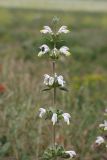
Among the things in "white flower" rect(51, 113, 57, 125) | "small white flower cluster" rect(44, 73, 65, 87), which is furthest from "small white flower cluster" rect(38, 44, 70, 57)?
"white flower" rect(51, 113, 57, 125)

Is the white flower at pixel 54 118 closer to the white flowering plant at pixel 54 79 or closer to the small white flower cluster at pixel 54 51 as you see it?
the white flowering plant at pixel 54 79

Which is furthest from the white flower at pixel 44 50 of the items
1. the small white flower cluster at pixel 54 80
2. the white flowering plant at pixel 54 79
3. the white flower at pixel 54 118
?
the white flower at pixel 54 118

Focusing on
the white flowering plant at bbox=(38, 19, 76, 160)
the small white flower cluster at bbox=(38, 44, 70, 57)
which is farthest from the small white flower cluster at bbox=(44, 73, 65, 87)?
the small white flower cluster at bbox=(38, 44, 70, 57)

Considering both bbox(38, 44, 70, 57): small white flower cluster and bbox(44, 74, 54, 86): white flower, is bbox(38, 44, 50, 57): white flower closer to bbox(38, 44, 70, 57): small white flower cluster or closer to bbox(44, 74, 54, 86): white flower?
bbox(38, 44, 70, 57): small white flower cluster

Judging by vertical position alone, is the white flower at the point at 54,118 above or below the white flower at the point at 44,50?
below

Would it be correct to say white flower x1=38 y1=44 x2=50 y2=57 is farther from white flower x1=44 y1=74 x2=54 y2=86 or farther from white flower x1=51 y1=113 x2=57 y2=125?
white flower x1=51 y1=113 x2=57 y2=125

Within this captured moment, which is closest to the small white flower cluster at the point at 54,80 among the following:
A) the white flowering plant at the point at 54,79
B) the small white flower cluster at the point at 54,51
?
the white flowering plant at the point at 54,79

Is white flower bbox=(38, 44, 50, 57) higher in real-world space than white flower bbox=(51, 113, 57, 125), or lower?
higher

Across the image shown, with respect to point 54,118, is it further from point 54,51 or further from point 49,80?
point 54,51

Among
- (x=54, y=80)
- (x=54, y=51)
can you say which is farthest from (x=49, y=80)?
(x=54, y=51)

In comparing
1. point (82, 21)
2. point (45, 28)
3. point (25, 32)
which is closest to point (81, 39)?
point (25, 32)

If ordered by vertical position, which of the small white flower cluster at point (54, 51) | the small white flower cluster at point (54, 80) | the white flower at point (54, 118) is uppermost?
the small white flower cluster at point (54, 51)

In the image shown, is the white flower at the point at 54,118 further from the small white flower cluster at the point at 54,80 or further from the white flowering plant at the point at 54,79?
the small white flower cluster at the point at 54,80

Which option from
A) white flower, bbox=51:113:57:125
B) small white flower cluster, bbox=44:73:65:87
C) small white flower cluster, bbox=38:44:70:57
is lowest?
white flower, bbox=51:113:57:125
